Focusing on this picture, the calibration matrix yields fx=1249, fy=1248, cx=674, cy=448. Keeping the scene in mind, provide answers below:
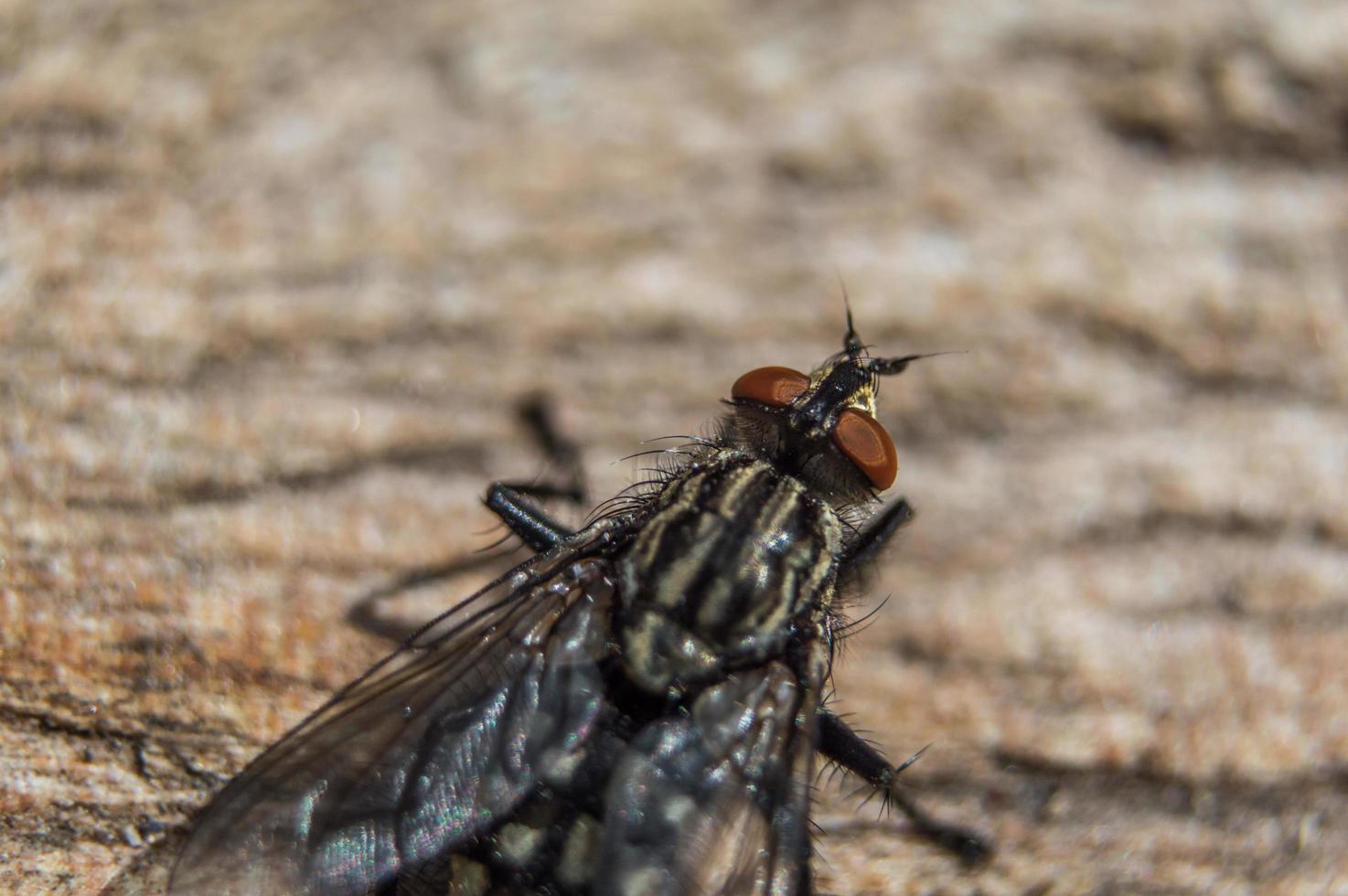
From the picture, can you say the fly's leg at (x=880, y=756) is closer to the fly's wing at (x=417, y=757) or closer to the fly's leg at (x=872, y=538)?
the fly's leg at (x=872, y=538)

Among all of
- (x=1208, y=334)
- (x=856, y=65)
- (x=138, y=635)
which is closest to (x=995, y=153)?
(x=856, y=65)

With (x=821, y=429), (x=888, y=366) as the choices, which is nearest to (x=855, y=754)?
(x=821, y=429)

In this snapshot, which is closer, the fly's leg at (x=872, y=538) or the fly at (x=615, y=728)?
the fly at (x=615, y=728)

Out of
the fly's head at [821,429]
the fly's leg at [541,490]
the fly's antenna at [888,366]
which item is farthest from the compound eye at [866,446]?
the fly's leg at [541,490]

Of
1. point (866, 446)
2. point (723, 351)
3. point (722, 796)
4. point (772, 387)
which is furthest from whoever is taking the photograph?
point (723, 351)

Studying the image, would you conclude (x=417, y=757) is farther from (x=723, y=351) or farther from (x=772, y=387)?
(x=723, y=351)

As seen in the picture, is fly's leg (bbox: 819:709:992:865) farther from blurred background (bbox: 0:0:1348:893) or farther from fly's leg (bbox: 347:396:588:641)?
fly's leg (bbox: 347:396:588:641)

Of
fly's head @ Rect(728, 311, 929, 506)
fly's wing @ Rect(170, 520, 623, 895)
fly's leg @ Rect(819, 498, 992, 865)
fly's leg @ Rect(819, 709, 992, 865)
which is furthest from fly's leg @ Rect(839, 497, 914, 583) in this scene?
fly's wing @ Rect(170, 520, 623, 895)
